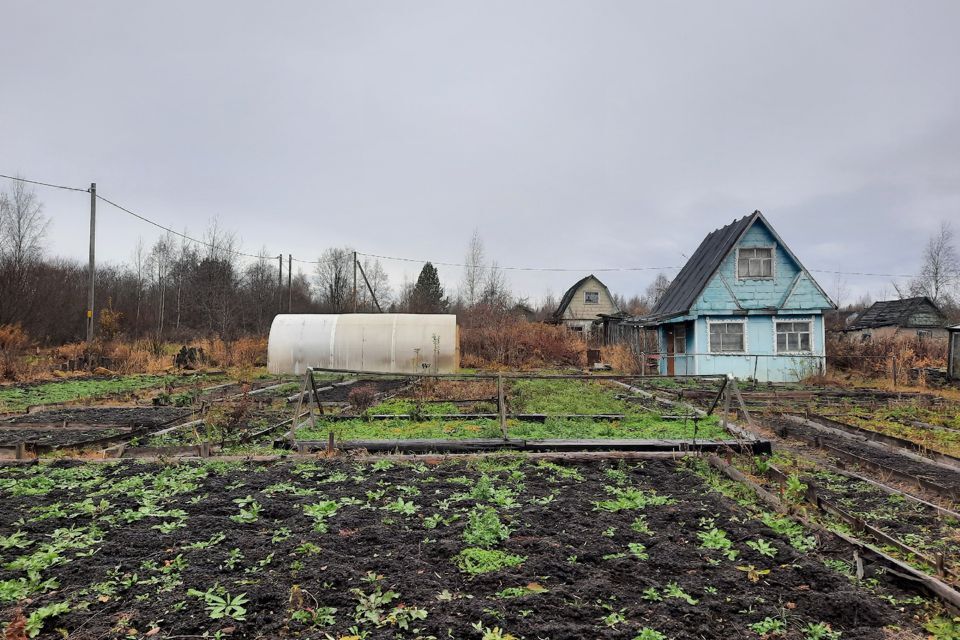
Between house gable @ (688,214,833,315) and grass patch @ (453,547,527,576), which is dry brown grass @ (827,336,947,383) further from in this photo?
grass patch @ (453,547,527,576)

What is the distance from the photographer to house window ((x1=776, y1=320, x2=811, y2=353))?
20125 millimetres

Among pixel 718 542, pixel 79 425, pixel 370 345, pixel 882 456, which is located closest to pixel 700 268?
pixel 370 345

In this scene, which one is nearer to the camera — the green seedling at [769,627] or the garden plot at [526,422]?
the green seedling at [769,627]

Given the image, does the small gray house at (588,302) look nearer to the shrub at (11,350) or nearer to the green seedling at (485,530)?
the shrub at (11,350)

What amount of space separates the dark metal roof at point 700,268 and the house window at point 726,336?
1.43 metres

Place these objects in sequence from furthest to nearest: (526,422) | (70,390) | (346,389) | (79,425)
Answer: (346,389) → (70,390) → (79,425) → (526,422)

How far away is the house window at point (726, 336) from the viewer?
20281 millimetres

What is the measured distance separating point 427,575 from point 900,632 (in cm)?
265

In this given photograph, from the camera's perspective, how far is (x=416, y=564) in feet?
11.8

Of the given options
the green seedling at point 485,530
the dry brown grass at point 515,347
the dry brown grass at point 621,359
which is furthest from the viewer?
the dry brown grass at point 515,347

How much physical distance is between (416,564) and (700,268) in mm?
21732

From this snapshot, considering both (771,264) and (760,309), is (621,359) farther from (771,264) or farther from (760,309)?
(771,264)

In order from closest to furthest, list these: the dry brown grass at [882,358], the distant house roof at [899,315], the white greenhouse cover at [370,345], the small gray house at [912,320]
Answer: the dry brown grass at [882,358] → the white greenhouse cover at [370,345] → the small gray house at [912,320] → the distant house roof at [899,315]

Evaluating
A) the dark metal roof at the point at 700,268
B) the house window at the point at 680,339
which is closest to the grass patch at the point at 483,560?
the dark metal roof at the point at 700,268
